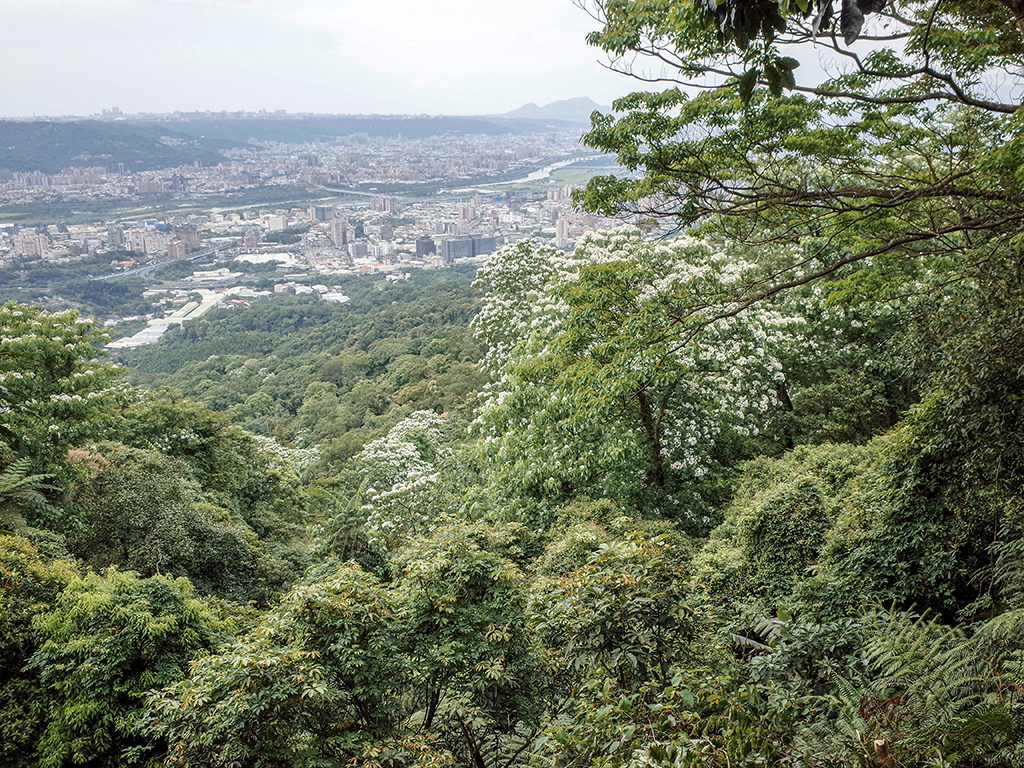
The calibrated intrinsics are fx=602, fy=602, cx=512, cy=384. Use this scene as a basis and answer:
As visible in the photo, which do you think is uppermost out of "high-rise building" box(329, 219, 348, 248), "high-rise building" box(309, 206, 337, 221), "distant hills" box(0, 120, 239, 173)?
"distant hills" box(0, 120, 239, 173)

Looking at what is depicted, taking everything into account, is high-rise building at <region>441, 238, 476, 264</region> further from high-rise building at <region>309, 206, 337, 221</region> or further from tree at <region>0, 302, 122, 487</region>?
tree at <region>0, 302, 122, 487</region>

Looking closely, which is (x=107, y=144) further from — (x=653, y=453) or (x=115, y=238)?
(x=653, y=453)

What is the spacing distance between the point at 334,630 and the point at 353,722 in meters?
0.54

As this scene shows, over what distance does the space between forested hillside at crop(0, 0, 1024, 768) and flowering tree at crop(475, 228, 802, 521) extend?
6cm

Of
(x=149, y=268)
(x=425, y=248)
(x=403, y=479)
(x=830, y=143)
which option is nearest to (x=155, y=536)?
(x=403, y=479)

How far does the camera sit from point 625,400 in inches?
364

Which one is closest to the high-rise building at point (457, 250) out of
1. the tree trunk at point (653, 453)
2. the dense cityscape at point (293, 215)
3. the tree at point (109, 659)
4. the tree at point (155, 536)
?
the dense cityscape at point (293, 215)

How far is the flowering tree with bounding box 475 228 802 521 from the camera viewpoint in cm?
814

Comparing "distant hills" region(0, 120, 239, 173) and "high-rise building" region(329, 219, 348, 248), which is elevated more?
"distant hills" region(0, 120, 239, 173)

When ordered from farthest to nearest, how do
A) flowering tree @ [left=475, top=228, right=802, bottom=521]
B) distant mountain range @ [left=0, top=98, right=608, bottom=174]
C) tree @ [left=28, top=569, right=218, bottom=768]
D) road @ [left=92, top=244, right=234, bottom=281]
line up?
distant mountain range @ [left=0, top=98, right=608, bottom=174], road @ [left=92, top=244, right=234, bottom=281], flowering tree @ [left=475, top=228, right=802, bottom=521], tree @ [left=28, top=569, right=218, bottom=768]

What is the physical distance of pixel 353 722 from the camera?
3.61 metres

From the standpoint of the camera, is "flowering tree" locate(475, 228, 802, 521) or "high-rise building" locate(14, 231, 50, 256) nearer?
"flowering tree" locate(475, 228, 802, 521)

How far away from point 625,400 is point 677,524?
1.98m

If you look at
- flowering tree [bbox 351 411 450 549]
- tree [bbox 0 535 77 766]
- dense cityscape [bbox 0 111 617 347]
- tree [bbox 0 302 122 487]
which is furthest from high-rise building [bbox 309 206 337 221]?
tree [bbox 0 535 77 766]
